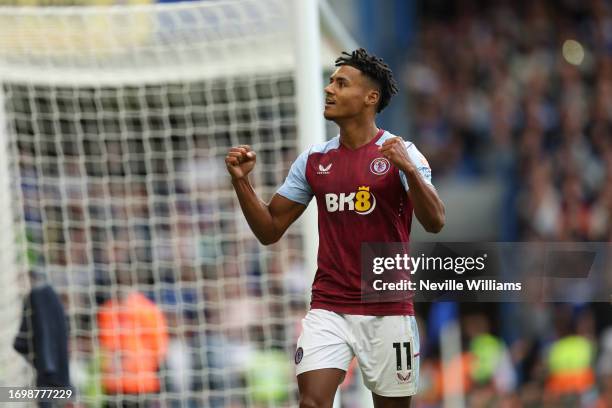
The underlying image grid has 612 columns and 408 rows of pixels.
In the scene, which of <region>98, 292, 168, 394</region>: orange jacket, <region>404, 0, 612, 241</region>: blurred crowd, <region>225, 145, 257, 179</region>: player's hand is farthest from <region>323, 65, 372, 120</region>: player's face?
<region>404, 0, 612, 241</region>: blurred crowd

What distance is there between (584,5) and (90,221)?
396 inches

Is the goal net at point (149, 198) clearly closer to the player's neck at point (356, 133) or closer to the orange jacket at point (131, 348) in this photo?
the orange jacket at point (131, 348)

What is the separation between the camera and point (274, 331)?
8.48 meters

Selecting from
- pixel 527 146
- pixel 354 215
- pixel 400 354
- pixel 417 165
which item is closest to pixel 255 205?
pixel 354 215

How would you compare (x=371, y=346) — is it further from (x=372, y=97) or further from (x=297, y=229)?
(x=297, y=229)

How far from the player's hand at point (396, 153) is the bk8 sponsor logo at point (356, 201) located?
0.32 m

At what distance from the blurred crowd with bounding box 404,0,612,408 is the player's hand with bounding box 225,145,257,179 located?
591 centimetres

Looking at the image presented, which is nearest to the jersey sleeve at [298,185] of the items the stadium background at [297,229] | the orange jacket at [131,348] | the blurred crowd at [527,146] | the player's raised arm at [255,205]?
the player's raised arm at [255,205]

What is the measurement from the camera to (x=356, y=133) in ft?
18.4

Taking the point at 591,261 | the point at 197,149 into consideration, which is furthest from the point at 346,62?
the point at 197,149

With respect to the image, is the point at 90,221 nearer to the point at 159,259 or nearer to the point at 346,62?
the point at 159,259

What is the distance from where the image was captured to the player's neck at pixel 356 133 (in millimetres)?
5586

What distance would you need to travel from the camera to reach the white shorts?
5.45 meters

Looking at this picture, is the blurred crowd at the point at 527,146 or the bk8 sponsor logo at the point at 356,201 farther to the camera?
the blurred crowd at the point at 527,146
